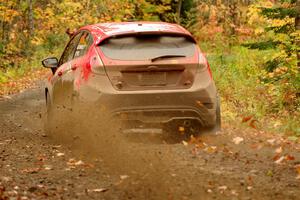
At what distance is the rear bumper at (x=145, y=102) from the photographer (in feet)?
23.5

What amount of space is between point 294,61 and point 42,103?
6914mm

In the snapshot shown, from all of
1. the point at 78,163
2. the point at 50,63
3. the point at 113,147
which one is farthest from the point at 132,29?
the point at 50,63

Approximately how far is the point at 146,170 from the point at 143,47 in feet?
5.92

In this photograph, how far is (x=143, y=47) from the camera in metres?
7.34

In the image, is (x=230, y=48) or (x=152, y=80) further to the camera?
(x=230, y=48)

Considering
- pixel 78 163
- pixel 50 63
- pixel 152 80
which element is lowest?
pixel 78 163

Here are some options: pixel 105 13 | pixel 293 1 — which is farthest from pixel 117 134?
pixel 105 13

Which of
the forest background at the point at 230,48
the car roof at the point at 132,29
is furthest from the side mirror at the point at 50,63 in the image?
the forest background at the point at 230,48

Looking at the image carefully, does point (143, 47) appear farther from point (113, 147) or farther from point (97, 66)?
point (113, 147)

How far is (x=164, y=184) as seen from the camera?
19.2ft

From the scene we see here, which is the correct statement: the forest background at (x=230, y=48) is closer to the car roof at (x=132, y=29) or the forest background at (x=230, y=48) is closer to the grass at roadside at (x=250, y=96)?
the grass at roadside at (x=250, y=96)

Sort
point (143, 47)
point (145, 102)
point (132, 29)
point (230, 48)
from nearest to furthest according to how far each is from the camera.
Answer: point (145, 102) → point (143, 47) → point (132, 29) → point (230, 48)

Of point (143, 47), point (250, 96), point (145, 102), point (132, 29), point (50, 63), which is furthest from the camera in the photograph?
point (250, 96)

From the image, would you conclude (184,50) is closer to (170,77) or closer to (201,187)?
(170,77)
